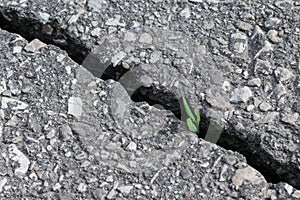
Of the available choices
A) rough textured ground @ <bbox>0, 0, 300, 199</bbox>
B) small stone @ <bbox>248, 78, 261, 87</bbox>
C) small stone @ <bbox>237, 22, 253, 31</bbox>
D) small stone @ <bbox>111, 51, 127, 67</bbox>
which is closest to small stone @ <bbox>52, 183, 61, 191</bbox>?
rough textured ground @ <bbox>0, 0, 300, 199</bbox>

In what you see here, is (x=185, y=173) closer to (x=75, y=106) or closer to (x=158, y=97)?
(x=158, y=97)

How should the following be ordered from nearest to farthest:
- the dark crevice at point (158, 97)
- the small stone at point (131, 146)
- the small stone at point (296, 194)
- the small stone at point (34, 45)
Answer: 1. the small stone at point (296, 194)
2. the small stone at point (131, 146)
3. the dark crevice at point (158, 97)
4. the small stone at point (34, 45)

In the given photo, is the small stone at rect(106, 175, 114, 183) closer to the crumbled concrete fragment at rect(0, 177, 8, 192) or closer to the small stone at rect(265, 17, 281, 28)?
the crumbled concrete fragment at rect(0, 177, 8, 192)

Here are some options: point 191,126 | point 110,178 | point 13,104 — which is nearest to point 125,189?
point 110,178

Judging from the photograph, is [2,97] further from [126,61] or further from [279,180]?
[279,180]

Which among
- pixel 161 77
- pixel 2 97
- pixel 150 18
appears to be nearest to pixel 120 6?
pixel 150 18

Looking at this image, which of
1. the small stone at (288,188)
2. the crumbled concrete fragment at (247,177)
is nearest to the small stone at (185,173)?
the crumbled concrete fragment at (247,177)

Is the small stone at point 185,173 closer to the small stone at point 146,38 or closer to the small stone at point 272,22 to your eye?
the small stone at point 146,38
